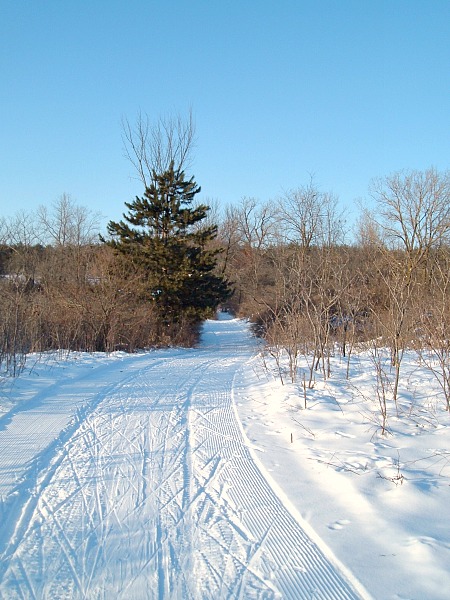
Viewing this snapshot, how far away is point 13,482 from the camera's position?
477 centimetres

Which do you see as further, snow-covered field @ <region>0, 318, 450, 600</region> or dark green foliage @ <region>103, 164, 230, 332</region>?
dark green foliage @ <region>103, 164, 230, 332</region>

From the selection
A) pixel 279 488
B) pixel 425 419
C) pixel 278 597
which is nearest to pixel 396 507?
pixel 279 488

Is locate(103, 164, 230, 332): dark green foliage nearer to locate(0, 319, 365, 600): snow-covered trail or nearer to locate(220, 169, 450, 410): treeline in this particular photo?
locate(220, 169, 450, 410): treeline

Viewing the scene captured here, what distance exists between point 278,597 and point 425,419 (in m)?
4.76

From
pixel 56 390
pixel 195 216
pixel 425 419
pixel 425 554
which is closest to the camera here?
pixel 425 554

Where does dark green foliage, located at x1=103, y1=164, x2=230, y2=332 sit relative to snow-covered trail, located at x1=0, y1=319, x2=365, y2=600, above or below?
above

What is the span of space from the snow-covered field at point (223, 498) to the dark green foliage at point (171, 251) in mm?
16476

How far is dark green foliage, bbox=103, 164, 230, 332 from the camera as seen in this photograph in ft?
82.0

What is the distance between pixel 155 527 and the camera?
399 cm

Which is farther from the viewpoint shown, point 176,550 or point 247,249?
point 247,249

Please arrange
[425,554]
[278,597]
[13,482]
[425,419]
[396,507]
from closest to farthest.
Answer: [278,597] → [425,554] → [396,507] → [13,482] → [425,419]

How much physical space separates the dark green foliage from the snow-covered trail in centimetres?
1837

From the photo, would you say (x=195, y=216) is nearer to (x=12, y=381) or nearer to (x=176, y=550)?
(x=12, y=381)

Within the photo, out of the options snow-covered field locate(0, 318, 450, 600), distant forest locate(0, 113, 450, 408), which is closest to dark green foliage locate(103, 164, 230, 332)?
distant forest locate(0, 113, 450, 408)
